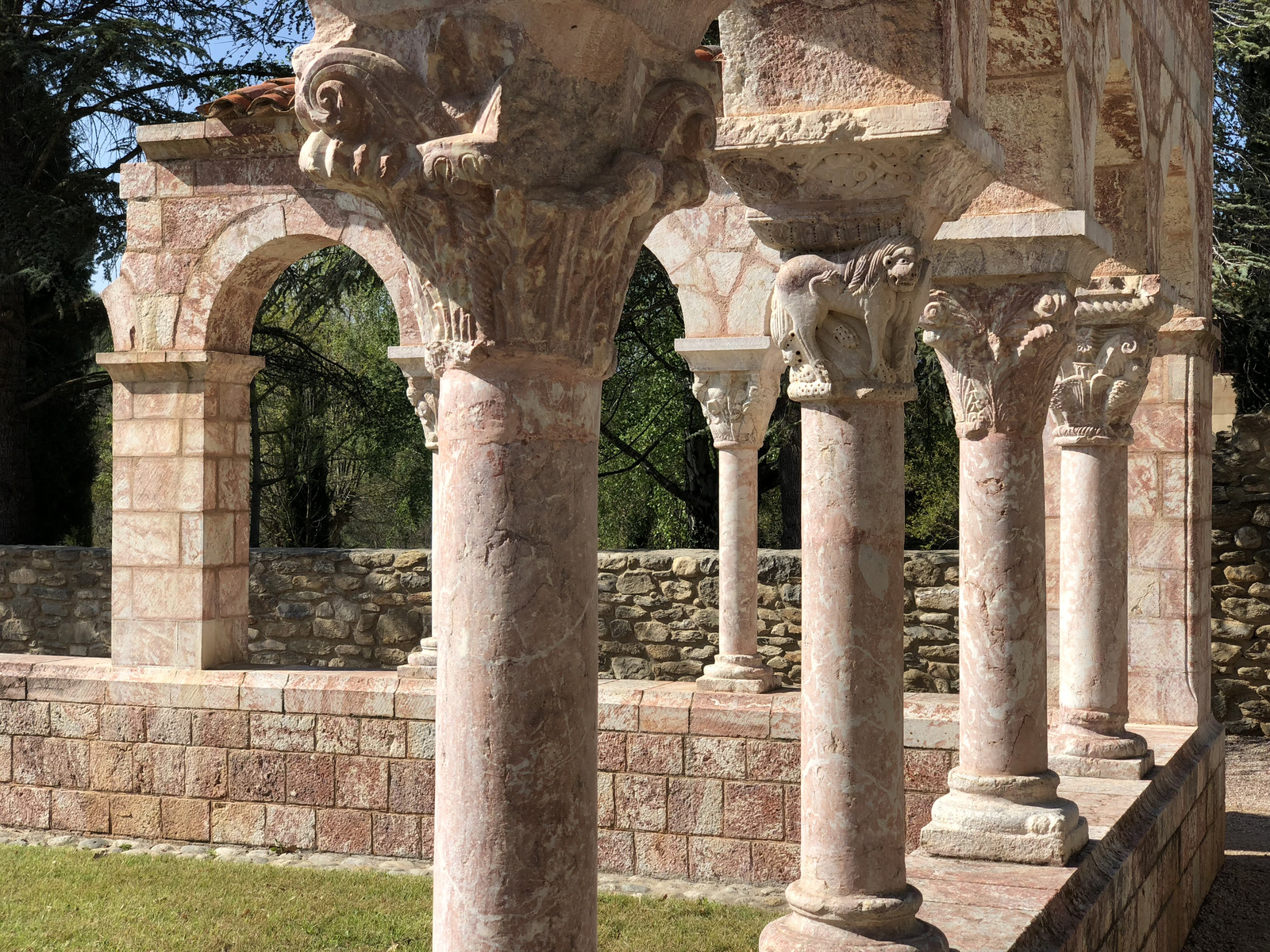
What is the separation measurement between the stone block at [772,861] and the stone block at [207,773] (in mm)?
2963

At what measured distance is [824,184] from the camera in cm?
336

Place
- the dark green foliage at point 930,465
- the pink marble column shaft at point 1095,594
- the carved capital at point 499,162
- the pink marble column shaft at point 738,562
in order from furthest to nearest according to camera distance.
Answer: the dark green foliage at point 930,465 < the pink marble column shaft at point 738,562 < the pink marble column shaft at point 1095,594 < the carved capital at point 499,162

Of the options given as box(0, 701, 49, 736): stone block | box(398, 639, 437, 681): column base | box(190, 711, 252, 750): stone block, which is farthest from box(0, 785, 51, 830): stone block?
box(398, 639, 437, 681): column base

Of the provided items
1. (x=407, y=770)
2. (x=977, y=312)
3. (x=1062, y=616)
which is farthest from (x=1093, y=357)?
(x=407, y=770)

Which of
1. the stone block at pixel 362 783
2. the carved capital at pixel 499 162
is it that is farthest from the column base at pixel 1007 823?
the stone block at pixel 362 783

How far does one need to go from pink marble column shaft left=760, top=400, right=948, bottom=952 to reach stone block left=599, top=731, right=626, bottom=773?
382 centimetres

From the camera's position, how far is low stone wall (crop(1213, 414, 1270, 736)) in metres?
9.73

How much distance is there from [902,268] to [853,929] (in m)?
1.55

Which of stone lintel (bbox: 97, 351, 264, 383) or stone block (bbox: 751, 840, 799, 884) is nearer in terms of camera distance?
stone block (bbox: 751, 840, 799, 884)

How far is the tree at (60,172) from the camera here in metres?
13.0

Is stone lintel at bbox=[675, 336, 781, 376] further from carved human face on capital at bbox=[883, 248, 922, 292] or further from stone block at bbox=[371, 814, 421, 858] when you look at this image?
carved human face on capital at bbox=[883, 248, 922, 292]

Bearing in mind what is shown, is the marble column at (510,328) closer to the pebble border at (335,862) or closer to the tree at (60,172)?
the pebble border at (335,862)

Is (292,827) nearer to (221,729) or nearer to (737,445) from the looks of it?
(221,729)

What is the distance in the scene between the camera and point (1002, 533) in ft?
14.5
